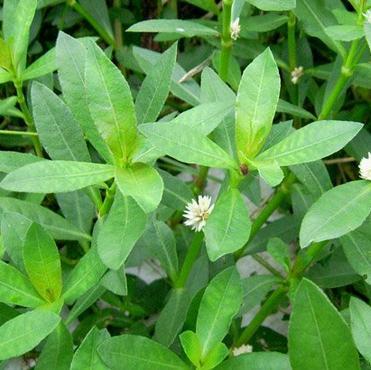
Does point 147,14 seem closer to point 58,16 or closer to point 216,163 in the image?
point 58,16

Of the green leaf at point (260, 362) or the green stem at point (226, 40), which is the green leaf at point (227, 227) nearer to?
the green leaf at point (260, 362)

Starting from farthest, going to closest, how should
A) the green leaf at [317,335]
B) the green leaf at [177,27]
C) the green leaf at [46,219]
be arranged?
the green leaf at [177,27], the green leaf at [46,219], the green leaf at [317,335]

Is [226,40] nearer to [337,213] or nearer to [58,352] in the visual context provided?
[337,213]

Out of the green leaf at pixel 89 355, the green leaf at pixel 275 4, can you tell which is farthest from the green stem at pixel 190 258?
the green leaf at pixel 275 4

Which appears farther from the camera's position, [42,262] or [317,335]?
[42,262]

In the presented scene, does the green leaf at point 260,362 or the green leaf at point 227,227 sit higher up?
the green leaf at point 227,227

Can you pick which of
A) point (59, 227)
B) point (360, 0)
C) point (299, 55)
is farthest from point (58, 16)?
point (360, 0)

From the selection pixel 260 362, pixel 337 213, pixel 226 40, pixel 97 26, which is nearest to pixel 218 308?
pixel 260 362
